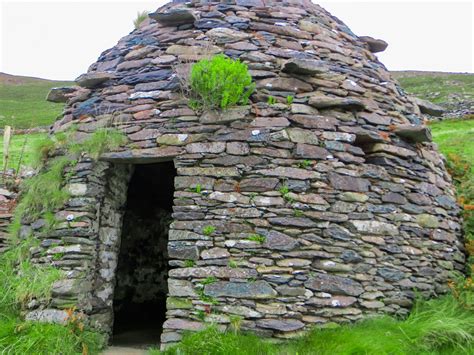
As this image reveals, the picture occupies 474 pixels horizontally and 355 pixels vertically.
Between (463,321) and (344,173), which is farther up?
(344,173)

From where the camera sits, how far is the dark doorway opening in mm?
9227

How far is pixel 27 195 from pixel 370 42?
5639 mm

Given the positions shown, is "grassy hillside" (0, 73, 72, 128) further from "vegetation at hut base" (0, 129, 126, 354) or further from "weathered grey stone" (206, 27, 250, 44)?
"weathered grey stone" (206, 27, 250, 44)

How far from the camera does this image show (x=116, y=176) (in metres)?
6.64

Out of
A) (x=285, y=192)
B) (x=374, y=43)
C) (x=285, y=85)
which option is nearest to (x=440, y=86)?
(x=374, y=43)

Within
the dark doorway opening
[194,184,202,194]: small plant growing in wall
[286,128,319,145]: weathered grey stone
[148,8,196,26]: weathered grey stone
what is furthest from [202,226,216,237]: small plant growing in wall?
the dark doorway opening

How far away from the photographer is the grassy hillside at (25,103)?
34.9 metres

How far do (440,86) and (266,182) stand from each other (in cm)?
3990

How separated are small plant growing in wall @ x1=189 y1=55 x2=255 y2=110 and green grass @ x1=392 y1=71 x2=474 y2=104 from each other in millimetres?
29353

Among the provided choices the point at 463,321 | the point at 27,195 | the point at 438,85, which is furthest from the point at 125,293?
the point at 438,85

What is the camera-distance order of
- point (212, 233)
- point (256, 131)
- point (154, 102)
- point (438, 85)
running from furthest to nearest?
point (438, 85) < point (154, 102) < point (256, 131) < point (212, 233)

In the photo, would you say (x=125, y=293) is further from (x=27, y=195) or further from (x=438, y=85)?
(x=438, y=85)

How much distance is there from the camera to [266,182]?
227 inches

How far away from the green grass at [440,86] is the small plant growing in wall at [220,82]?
29.4 metres
